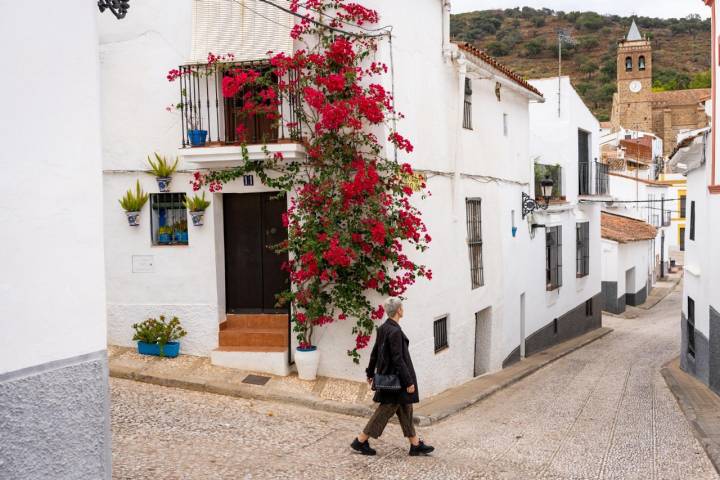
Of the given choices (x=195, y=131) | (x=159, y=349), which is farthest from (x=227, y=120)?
(x=159, y=349)

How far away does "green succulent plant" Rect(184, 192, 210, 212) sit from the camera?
10.3 meters

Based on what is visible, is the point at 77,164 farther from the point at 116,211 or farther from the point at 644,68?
the point at 644,68

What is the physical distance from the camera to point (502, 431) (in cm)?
912

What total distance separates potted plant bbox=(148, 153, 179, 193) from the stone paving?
9.53 feet

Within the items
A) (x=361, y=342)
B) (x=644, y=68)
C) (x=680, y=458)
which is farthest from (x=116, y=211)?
(x=644, y=68)

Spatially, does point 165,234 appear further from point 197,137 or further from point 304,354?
point 304,354

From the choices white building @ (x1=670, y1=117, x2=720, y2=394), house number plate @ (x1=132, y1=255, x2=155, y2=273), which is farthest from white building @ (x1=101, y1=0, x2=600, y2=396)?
white building @ (x1=670, y1=117, x2=720, y2=394)

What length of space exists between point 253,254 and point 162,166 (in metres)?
1.83

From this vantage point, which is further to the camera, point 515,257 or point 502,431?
point 515,257

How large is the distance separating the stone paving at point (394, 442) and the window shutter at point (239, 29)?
4682 mm

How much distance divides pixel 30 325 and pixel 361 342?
233 inches

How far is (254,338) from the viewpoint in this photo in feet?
34.1

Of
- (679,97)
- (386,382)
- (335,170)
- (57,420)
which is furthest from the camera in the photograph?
(679,97)

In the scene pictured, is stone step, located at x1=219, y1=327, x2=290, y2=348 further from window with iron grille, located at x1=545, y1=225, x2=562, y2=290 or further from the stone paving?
window with iron grille, located at x1=545, y1=225, x2=562, y2=290
